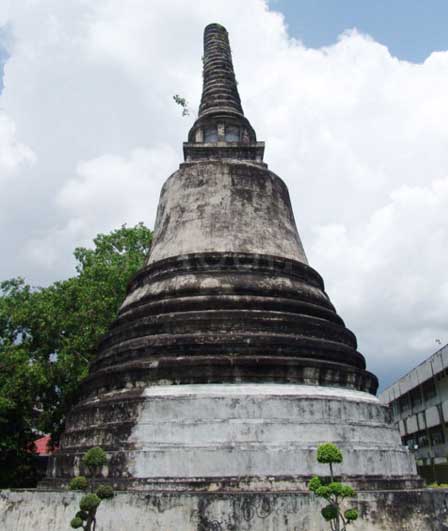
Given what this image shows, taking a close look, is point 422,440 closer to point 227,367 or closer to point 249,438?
point 227,367

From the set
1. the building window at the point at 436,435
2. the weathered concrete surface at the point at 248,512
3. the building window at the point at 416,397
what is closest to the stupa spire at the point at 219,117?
the weathered concrete surface at the point at 248,512

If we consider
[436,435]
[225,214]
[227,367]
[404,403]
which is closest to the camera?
[227,367]

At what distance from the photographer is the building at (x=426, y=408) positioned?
23938 millimetres

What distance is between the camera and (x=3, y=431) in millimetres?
14742

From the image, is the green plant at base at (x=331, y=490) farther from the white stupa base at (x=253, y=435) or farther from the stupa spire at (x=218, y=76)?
the stupa spire at (x=218, y=76)

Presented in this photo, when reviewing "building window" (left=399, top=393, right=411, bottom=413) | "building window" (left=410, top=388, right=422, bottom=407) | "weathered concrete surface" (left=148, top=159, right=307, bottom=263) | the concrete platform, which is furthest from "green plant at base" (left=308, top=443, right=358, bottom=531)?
"building window" (left=399, top=393, right=411, bottom=413)

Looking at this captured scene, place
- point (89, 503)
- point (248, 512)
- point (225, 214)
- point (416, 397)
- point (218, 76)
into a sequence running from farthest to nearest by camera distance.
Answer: point (416, 397) < point (218, 76) < point (225, 214) < point (248, 512) < point (89, 503)

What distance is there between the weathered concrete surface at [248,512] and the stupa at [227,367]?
639 millimetres

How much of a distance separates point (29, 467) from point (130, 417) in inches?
343

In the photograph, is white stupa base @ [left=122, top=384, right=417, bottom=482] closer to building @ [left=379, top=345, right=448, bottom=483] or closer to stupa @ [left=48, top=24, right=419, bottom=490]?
stupa @ [left=48, top=24, right=419, bottom=490]

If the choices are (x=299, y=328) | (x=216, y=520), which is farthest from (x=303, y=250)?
(x=216, y=520)

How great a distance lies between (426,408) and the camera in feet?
88.0

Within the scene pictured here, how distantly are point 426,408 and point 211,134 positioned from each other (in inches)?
767

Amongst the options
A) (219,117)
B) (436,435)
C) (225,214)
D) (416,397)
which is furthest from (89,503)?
(416,397)
